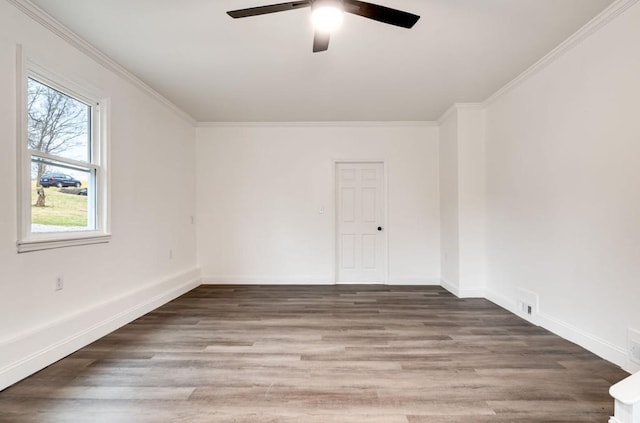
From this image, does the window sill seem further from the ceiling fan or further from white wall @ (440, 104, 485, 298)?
white wall @ (440, 104, 485, 298)

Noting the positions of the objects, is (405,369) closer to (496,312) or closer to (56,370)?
(496,312)

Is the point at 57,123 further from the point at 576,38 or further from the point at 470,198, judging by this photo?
the point at 470,198

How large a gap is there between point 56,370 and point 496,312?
401cm

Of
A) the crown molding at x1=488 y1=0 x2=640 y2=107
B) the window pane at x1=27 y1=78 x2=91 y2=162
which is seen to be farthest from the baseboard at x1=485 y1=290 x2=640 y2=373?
the window pane at x1=27 y1=78 x2=91 y2=162

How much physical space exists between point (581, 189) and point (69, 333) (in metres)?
4.23

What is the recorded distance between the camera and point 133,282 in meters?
3.40

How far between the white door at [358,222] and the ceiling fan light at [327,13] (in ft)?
10.3

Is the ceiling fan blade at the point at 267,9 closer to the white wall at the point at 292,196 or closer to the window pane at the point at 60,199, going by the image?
the window pane at the point at 60,199

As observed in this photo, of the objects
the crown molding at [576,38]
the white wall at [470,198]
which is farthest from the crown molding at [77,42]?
the crown molding at [576,38]

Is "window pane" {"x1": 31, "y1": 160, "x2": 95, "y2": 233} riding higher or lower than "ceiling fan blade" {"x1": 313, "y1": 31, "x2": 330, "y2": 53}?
lower

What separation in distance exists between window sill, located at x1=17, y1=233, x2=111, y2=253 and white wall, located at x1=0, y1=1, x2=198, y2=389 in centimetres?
4

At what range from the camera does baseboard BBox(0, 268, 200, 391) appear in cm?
206

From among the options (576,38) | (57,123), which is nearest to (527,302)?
(576,38)

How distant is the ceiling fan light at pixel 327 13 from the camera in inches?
72.9
